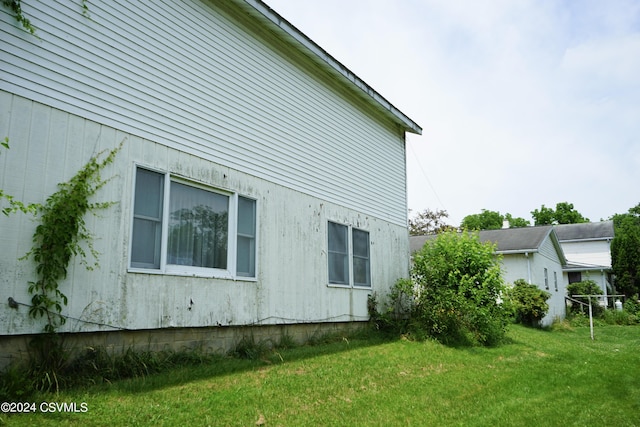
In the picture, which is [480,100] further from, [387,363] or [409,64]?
[387,363]

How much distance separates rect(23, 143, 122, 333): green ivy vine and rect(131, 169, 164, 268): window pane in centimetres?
70

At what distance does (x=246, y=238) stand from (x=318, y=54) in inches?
178

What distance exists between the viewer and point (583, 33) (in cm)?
1291

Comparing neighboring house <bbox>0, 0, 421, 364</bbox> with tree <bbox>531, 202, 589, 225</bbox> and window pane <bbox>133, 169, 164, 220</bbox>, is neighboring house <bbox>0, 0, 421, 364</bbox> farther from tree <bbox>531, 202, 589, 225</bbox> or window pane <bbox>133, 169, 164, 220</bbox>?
tree <bbox>531, 202, 589, 225</bbox>

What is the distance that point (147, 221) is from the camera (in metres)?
6.78

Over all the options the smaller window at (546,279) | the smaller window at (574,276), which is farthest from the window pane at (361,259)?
the smaller window at (574,276)

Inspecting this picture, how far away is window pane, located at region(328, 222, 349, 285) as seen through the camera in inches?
425

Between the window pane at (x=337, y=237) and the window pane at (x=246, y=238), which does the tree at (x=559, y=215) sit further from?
the window pane at (x=246, y=238)

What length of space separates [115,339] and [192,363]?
1204 mm

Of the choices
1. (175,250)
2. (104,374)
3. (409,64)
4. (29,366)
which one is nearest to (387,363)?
(175,250)


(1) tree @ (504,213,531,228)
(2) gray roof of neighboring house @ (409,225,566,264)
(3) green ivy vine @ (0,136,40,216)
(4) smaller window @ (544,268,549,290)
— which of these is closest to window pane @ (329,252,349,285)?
(3) green ivy vine @ (0,136,40,216)

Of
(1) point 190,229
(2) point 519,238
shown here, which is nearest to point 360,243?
(1) point 190,229

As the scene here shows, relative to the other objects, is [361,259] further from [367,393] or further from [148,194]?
[148,194]

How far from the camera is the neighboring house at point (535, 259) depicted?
21578mm
